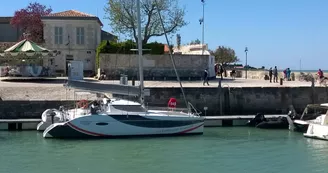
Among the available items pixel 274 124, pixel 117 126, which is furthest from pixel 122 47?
pixel 117 126

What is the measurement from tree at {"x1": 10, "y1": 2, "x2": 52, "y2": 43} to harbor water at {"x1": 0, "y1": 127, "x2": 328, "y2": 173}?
83.9 ft

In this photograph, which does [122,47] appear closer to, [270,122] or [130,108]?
[270,122]

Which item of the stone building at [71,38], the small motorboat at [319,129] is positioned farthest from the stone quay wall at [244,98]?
the stone building at [71,38]

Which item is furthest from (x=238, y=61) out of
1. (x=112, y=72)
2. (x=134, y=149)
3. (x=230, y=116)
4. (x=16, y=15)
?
(x=134, y=149)

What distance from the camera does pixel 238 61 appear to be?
96.0m

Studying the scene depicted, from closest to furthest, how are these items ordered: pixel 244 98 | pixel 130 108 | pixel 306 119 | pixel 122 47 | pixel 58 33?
pixel 130 108 < pixel 306 119 < pixel 244 98 < pixel 122 47 < pixel 58 33

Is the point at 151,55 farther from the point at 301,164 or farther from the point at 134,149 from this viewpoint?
the point at 301,164

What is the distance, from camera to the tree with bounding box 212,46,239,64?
273 ft

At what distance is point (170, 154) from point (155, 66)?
77.3ft

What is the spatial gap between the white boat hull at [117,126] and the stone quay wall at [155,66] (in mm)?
16715

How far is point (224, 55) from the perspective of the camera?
281 ft

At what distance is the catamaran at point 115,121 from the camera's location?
26.8m

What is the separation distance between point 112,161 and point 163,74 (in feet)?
82.0

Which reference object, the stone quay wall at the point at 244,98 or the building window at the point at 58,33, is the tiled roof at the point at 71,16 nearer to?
the building window at the point at 58,33
